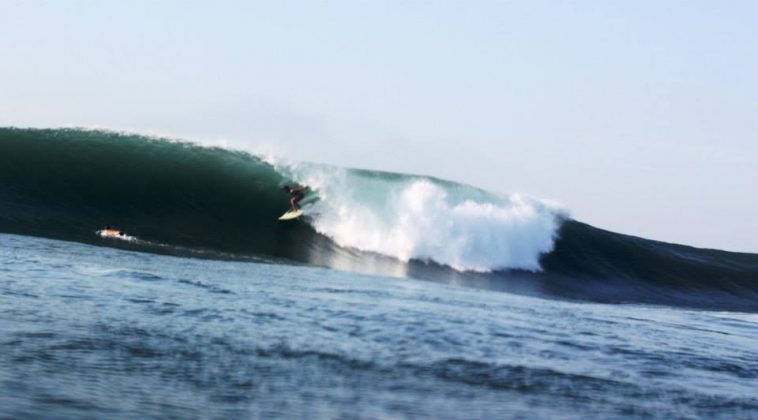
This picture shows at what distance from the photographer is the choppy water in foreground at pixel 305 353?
5551 millimetres

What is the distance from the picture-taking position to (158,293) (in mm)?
9602

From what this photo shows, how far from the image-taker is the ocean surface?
6.00m

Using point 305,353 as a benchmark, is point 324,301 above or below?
above

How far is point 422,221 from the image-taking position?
21641 millimetres

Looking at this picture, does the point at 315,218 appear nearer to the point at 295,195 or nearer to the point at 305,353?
the point at 295,195

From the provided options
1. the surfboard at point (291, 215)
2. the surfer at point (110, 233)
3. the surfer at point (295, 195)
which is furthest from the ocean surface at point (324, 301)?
the surfer at point (110, 233)

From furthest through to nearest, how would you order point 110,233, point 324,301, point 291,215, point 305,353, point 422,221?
point 422,221
point 291,215
point 110,233
point 324,301
point 305,353

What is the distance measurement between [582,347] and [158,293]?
15.7 ft

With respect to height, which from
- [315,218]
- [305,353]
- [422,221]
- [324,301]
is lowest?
[305,353]

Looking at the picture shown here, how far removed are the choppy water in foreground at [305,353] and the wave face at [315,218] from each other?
4784 mm

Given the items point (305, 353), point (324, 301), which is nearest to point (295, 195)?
point (324, 301)

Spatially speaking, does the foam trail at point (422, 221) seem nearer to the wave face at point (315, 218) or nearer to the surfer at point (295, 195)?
the wave face at point (315, 218)

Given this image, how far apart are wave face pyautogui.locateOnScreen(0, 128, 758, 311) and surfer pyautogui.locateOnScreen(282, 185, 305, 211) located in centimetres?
23

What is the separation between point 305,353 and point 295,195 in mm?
14013
